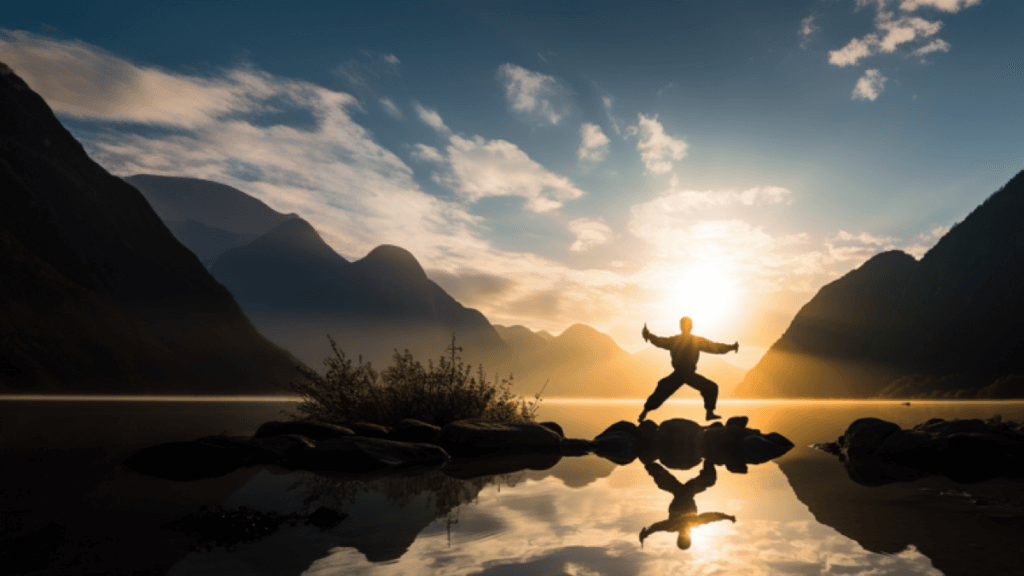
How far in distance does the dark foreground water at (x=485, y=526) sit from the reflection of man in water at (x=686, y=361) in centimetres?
825

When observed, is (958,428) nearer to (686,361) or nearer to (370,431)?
(686,361)

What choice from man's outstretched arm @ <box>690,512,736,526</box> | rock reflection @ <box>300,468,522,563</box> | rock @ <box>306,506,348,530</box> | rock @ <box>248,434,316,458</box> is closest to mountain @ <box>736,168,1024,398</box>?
man's outstretched arm @ <box>690,512,736,526</box>

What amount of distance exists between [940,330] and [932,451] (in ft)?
573

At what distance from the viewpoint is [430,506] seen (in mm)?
5863

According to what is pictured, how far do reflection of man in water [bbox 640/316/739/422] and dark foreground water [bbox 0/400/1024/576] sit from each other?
→ 825 centimetres

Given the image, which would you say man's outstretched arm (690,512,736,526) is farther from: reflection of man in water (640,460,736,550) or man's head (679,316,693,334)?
man's head (679,316,693,334)

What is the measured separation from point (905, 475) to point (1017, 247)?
189 meters

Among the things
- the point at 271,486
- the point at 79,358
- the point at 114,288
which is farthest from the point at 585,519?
the point at 114,288

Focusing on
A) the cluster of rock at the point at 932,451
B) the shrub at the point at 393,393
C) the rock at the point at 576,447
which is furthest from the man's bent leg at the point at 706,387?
the shrub at the point at 393,393

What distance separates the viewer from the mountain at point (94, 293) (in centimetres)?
8144

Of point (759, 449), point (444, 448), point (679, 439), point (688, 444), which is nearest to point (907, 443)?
point (759, 449)

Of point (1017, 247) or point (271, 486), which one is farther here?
point (1017, 247)

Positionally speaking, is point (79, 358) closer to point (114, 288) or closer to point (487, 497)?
point (114, 288)

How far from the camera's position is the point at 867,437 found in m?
13.3
